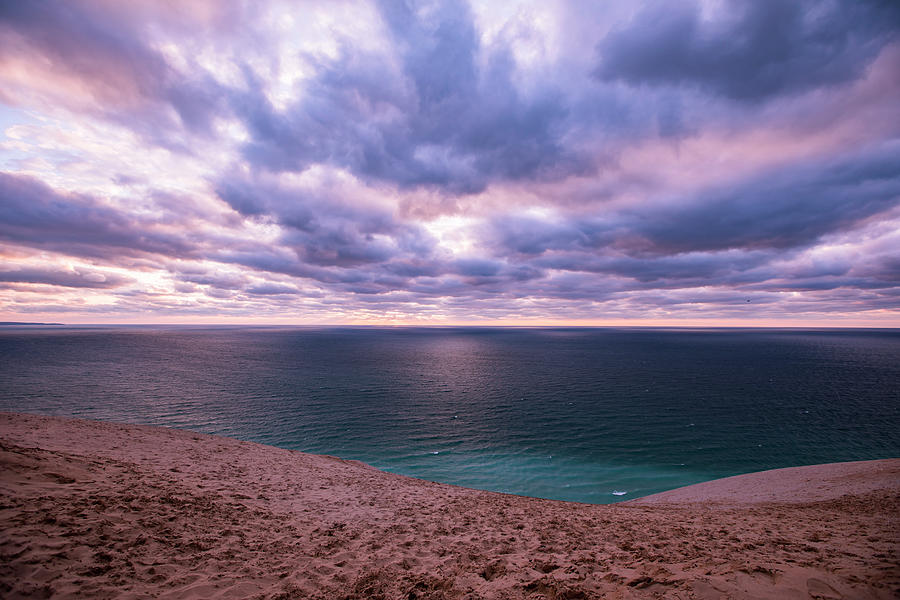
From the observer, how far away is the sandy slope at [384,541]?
7.67 m

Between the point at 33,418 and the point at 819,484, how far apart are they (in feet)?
180

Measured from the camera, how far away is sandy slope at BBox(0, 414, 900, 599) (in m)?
7.67

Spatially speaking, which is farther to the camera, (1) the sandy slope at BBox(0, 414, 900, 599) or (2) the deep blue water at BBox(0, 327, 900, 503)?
(2) the deep blue water at BBox(0, 327, 900, 503)

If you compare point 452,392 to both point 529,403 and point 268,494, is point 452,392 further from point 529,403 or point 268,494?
point 268,494

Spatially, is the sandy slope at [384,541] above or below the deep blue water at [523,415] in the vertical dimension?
above

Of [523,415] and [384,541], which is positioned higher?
[384,541]

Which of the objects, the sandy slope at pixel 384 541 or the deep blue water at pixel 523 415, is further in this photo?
the deep blue water at pixel 523 415

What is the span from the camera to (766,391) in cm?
6612

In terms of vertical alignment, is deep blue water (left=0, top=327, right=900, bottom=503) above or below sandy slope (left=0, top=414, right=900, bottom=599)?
below

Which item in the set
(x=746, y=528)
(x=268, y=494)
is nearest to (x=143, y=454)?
(x=268, y=494)

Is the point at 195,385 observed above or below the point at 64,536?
below

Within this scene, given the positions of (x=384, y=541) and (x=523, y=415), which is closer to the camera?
(x=384, y=541)

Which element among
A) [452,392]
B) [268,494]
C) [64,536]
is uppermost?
[64,536]

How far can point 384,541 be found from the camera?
11.2 meters
